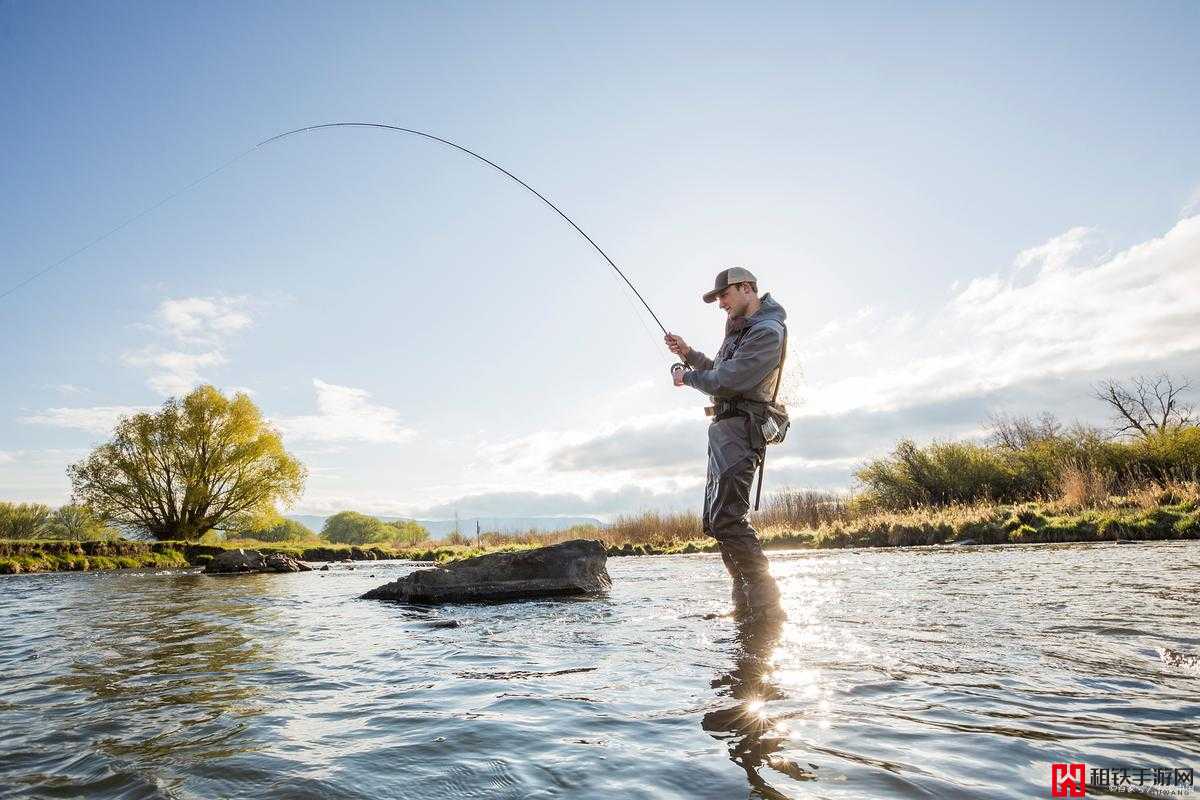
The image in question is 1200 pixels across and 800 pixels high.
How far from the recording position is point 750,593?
6031 mm

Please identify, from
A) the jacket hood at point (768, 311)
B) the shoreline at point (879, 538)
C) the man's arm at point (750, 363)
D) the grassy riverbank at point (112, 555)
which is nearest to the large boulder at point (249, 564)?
the shoreline at point (879, 538)

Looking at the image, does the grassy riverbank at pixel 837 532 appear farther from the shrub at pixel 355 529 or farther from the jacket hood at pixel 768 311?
the shrub at pixel 355 529

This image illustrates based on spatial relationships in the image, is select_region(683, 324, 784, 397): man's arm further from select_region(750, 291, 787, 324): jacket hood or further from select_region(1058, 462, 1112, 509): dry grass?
select_region(1058, 462, 1112, 509): dry grass

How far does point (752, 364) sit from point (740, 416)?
0.58 meters

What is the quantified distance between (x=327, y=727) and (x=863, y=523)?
26992mm

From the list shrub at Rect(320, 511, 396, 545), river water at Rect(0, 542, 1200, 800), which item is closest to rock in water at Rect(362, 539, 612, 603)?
river water at Rect(0, 542, 1200, 800)

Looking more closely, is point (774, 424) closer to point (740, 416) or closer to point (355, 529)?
point (740, 416)

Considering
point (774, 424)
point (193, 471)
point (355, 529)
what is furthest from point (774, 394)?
point (355, 529)

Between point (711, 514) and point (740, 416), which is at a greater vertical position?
point (740, 416)

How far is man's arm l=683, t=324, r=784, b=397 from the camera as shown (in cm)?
594

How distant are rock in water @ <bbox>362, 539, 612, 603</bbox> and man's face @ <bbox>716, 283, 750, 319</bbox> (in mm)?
4432

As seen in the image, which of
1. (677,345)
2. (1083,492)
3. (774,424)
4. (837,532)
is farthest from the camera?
(837,532)

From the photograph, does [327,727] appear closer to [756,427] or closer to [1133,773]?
[1133,773]

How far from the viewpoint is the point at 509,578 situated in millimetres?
9445
